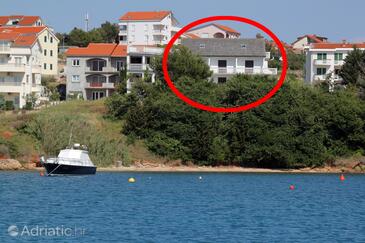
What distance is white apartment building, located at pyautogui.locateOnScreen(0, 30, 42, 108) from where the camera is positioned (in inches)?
4500

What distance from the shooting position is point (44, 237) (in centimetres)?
4338

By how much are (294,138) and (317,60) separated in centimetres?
4032

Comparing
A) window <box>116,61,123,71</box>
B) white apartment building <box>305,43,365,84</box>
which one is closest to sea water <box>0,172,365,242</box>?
window <box>116,61,123,71</box>

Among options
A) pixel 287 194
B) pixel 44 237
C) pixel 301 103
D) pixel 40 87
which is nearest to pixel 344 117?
pixel 301 103

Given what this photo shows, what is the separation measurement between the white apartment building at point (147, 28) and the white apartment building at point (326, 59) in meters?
31.4

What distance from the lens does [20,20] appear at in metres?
156

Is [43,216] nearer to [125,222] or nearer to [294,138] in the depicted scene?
[125,222]

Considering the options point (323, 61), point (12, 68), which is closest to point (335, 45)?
point (323, 61)

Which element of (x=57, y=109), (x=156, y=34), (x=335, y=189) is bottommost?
(x=335, y=189)

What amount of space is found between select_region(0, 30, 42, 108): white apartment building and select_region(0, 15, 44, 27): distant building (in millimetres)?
30695

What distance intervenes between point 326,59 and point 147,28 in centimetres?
3646

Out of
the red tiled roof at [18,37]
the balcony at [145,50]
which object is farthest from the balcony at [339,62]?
the red tiled roof at [18,37]

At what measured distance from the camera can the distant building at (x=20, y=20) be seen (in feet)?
505

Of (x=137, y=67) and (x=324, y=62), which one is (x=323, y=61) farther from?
(x=137, y=67)
